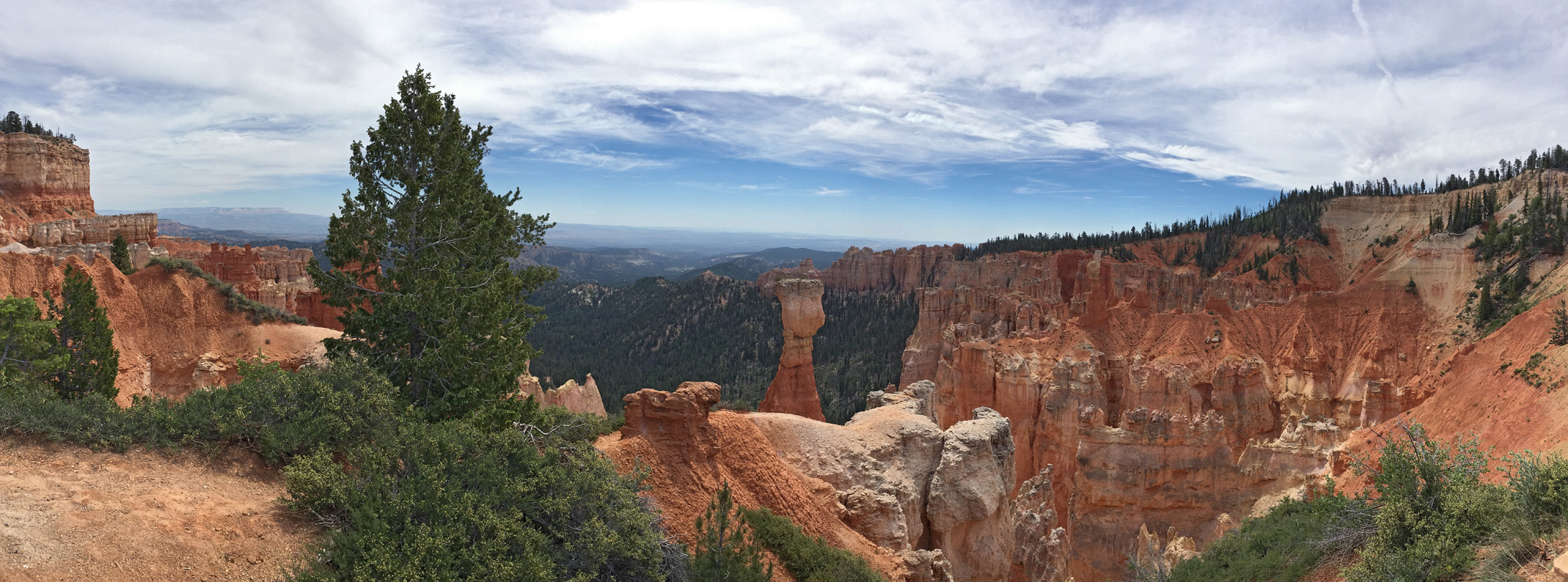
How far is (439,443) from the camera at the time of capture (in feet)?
39.3

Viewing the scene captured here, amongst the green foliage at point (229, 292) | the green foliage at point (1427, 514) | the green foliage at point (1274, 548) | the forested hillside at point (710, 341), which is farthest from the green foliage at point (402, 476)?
the forested hillside at point (710, 341)

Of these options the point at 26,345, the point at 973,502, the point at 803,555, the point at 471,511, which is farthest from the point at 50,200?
the point at 973,502

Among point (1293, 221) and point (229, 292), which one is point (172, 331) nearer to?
point (229, 292)

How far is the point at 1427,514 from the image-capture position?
14.0 m

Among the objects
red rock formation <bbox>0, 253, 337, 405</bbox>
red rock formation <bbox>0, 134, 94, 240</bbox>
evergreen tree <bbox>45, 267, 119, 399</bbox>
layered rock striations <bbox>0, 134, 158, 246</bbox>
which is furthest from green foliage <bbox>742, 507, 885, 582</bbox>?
red rock formation <bbox>0, 134, 94, 240</bbox>

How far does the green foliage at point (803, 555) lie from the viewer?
15383 millimetres

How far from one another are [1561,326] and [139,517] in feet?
166

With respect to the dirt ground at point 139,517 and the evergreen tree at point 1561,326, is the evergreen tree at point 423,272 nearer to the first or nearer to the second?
the dirt ground at point 139,517

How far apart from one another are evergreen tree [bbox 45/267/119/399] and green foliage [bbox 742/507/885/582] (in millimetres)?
20725

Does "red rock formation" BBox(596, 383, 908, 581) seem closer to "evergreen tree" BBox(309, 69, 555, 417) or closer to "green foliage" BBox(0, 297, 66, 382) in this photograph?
"evergreen tree" BBox(309, 69, 555, 417)

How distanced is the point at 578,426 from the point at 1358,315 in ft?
189

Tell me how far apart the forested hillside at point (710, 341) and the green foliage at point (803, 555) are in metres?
53.2

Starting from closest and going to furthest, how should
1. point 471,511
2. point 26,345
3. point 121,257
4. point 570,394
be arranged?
Answer: 1. point 471,511
2. point 26,345
3. point 570,394
4. point 121,257

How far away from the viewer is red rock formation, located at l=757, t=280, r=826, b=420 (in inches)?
1110
